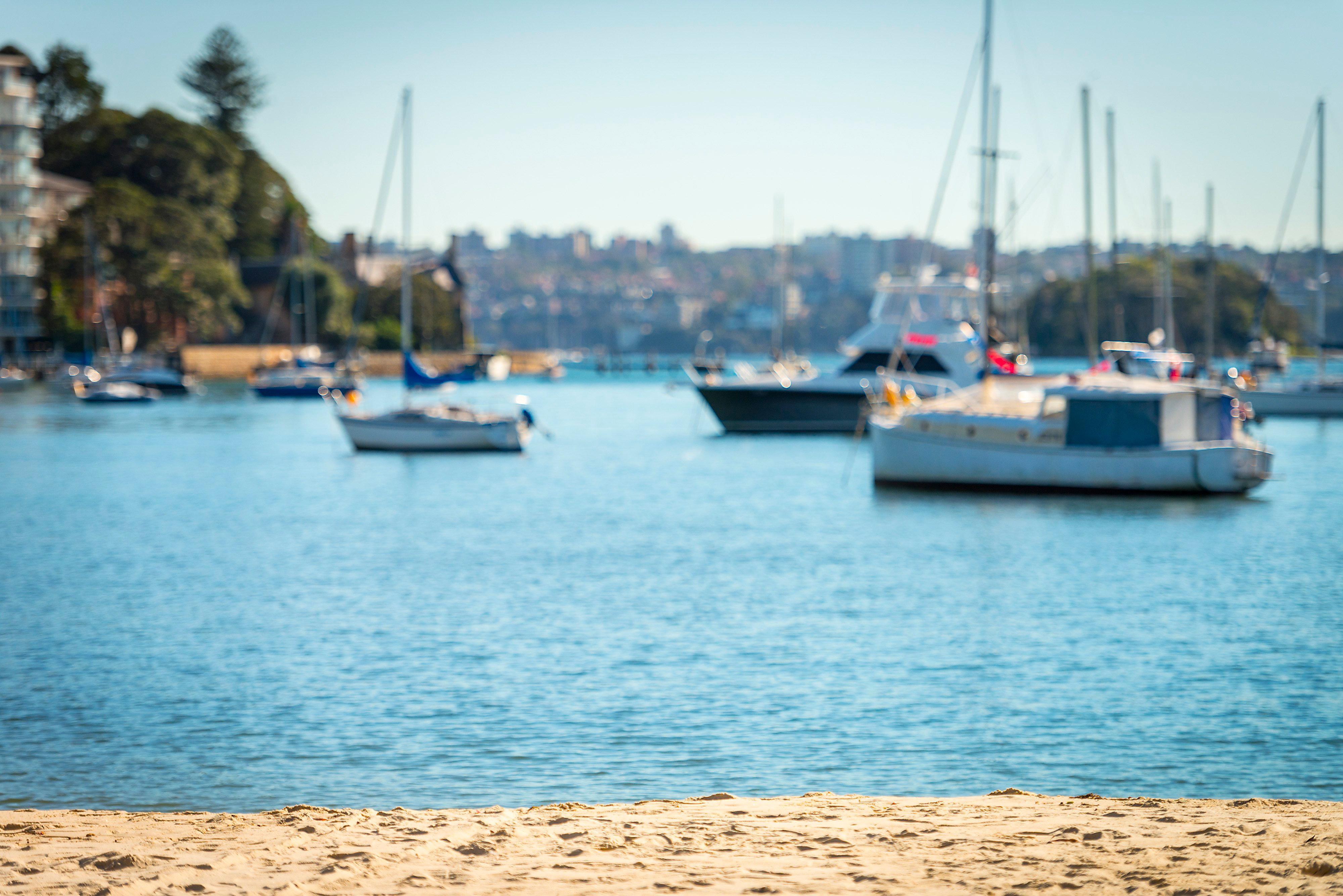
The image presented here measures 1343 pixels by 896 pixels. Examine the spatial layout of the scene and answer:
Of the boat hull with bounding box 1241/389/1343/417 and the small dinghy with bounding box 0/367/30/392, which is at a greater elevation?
the small dinghy with bounding box 0/367/30/392

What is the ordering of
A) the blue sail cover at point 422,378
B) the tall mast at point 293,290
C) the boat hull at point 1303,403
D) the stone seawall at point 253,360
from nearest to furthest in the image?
the blue sail cover at point 422,378, the boat hull at point 1303,403, the stone seawall at point 253,360, the tall mast at point 293,290

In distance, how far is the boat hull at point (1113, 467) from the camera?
34625 millimetres

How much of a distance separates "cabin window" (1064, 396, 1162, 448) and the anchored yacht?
18158 millimetres

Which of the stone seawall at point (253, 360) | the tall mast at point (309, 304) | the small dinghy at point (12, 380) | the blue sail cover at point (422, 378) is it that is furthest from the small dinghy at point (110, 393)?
the blue sail cover at point (422, 378)

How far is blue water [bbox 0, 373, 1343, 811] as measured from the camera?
12.5m

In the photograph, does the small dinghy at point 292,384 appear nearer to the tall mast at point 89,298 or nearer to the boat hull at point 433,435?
the tall mast at point 89,298

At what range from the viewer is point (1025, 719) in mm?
14148

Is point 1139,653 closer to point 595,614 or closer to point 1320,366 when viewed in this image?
point 595,614

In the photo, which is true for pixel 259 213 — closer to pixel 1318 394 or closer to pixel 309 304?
pixel 309 304

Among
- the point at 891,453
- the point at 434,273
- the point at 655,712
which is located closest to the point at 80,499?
the point at 891,453

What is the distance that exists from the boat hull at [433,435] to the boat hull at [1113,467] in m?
20.0

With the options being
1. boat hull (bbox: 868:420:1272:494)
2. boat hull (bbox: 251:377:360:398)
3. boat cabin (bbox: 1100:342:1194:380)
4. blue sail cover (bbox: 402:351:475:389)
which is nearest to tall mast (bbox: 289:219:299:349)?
boat hull (bbox: 251:377:360:398)

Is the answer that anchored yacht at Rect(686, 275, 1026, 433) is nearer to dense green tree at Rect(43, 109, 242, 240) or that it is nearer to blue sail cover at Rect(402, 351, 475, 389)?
blue sail cover at Rect(402, 351, 475, 389)

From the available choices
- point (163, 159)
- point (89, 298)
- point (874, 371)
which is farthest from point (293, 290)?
point (874, 371)
